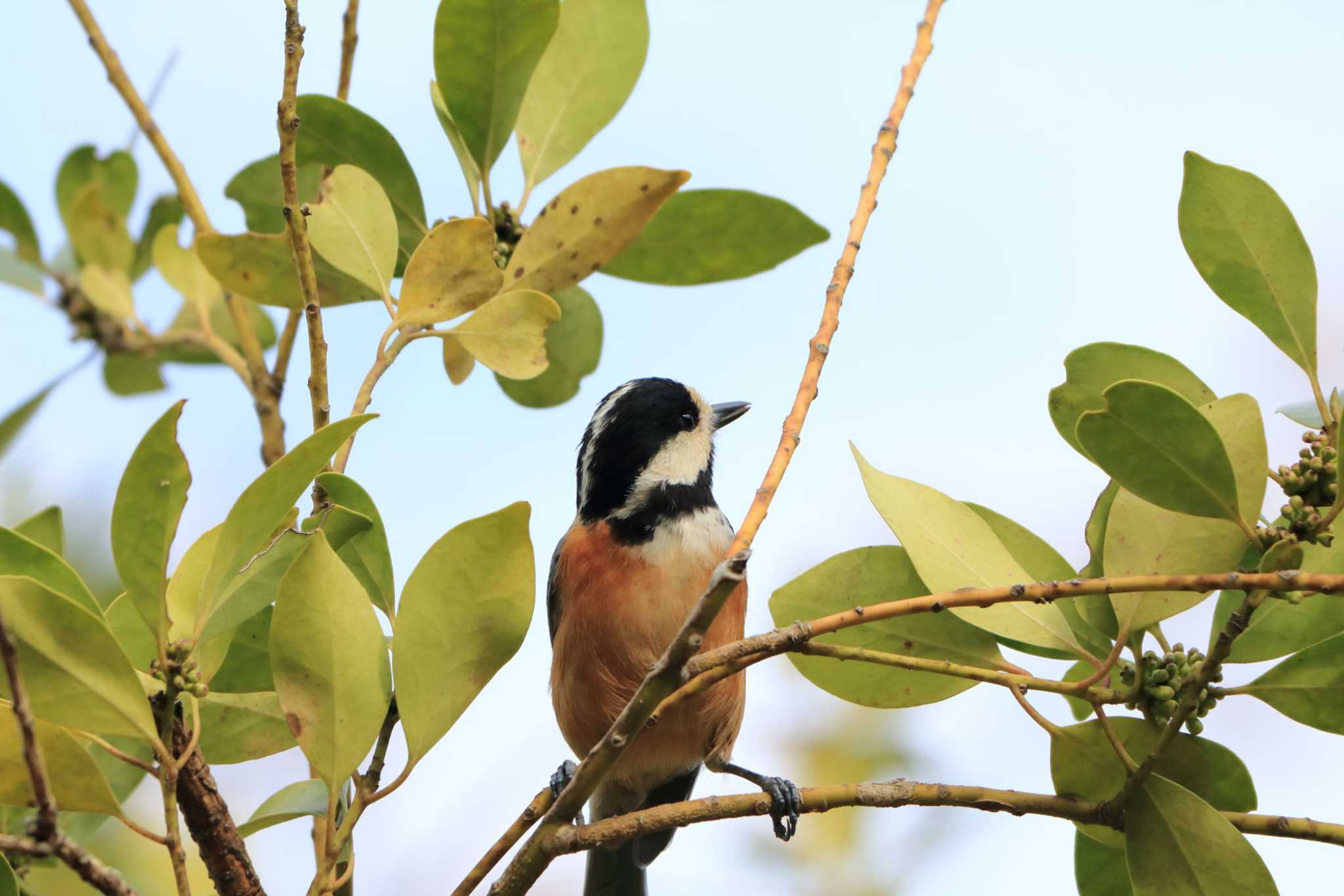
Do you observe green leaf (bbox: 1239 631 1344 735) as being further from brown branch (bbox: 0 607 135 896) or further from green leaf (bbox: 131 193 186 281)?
green leaf (bbox: 131 193 186 281)

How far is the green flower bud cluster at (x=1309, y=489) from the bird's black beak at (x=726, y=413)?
215 centimetres

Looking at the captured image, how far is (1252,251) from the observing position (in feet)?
5.55

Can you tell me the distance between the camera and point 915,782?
156 cm

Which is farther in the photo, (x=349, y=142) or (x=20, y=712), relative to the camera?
(x=349, y=142)

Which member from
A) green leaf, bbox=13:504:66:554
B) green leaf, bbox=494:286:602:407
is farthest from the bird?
green leaf, bbox=13:504:66:554

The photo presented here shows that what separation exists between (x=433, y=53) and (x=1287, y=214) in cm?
134

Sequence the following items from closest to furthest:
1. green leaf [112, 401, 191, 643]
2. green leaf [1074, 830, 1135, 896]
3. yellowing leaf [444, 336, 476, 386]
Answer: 1. green leaf [112, 401, 191, 643]
2. green leaf [1074, 830, 1135, 896]
3. yellowing leaf [444, 336, 476, 386]

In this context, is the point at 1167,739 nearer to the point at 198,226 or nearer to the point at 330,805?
the point at 330,805

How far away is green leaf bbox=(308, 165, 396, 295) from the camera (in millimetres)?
1947

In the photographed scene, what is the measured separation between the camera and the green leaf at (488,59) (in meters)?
2.05

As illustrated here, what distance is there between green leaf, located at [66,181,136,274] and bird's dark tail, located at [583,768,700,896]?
76.9 inches

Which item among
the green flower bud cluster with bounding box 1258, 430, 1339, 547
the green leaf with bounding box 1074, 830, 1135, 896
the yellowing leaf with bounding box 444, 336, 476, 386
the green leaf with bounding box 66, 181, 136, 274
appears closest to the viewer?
the green flower bud cluster with bounding box 1258, 430, 1339, 547

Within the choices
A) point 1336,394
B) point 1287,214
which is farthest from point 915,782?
point 1287,214

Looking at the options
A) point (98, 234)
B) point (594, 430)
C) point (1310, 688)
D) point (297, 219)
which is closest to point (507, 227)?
point (297, 219)
